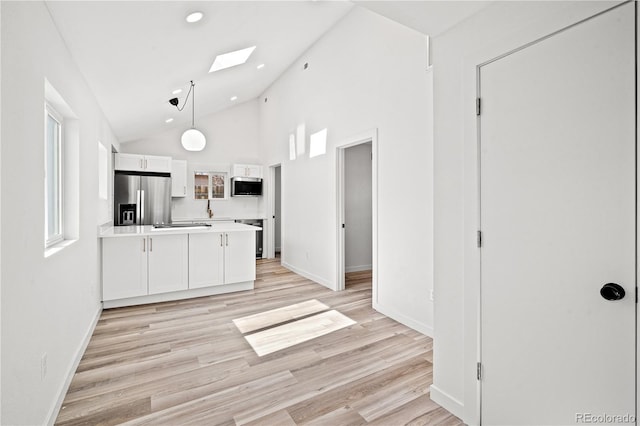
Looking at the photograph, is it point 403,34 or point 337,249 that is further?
point 337,249

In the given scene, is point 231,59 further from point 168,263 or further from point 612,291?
point 612,291

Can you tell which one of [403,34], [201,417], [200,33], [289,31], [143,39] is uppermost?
[289,31]

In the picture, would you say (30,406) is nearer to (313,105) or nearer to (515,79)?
(515,79)

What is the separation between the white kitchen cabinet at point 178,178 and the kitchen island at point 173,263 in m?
2.33

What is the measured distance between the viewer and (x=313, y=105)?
5145 millimetres

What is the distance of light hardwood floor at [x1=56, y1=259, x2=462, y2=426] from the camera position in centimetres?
192

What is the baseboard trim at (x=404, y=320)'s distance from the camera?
3.08 meters

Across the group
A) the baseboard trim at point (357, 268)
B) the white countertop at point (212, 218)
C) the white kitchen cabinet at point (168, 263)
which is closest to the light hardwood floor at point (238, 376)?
the white kitchen cabinet at point (168, 263)

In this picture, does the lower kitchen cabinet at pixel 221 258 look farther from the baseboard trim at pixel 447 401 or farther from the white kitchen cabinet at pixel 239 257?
the baseboard trim at pixel 447 401

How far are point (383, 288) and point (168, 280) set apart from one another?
2.74 m

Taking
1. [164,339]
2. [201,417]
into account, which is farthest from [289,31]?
[201,417]

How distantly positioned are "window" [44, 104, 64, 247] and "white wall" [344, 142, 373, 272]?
4173 mm

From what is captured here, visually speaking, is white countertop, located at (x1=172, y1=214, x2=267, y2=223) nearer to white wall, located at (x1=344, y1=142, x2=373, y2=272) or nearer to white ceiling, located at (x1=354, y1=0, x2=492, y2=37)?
white wall, located at (x1=344, y1=142, x2=373, y2=272)

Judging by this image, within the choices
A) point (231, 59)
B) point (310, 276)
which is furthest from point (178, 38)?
point (310, 276)
